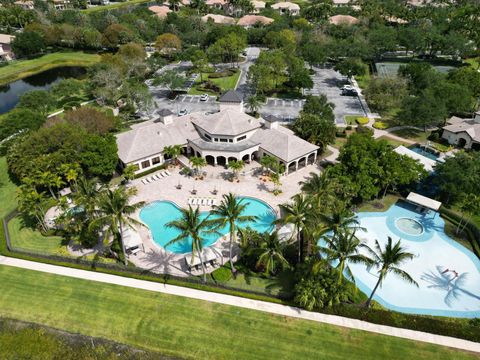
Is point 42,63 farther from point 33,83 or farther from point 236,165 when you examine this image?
point 236,165

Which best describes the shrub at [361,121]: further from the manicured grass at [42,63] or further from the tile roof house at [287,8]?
the tile roof house at [287,8]

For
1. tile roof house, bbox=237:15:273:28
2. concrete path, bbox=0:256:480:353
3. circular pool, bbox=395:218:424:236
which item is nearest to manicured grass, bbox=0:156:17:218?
concrete path, bbox=0:256:480:353

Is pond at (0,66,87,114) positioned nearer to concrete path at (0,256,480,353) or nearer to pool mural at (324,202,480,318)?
concrete path at (0,256,480,353)

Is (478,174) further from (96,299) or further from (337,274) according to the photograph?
(96,299)

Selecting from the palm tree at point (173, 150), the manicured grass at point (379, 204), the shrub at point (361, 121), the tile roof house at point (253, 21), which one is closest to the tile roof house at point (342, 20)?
the tile roof house at point (253, 21)

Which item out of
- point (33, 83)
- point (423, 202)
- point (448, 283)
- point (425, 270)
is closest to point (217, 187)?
point (423, 202)

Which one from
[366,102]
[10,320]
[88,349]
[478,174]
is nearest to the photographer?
[88,349]

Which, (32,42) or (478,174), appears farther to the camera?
(32,42)

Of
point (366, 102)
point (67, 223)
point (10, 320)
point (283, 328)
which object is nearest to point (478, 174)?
point (283, 328)
